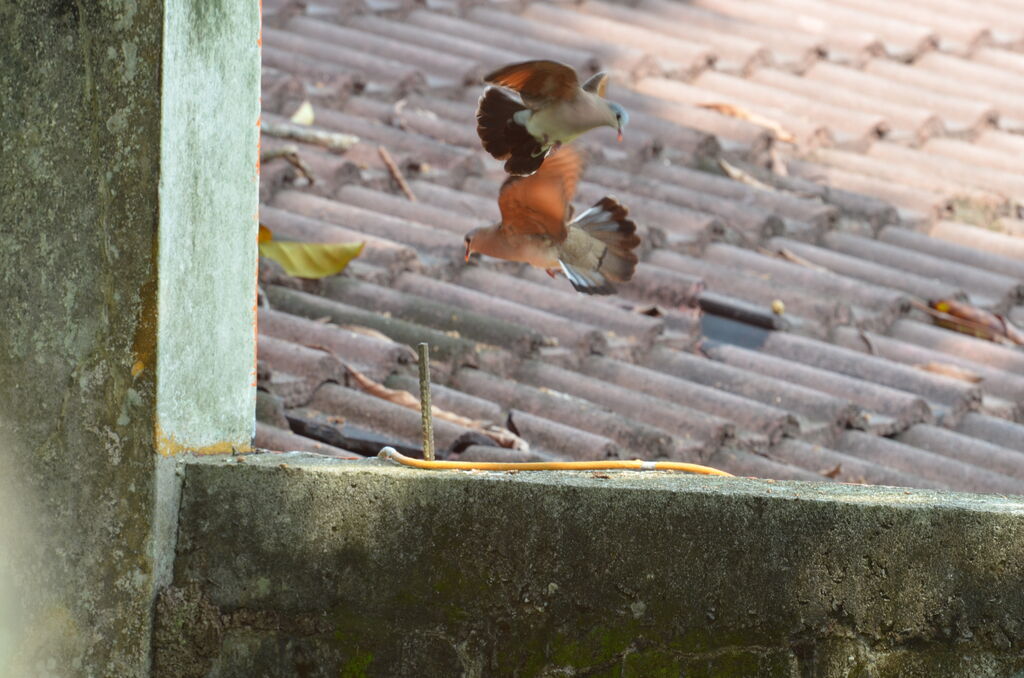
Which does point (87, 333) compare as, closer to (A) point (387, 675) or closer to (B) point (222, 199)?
(B) point (222, 199)

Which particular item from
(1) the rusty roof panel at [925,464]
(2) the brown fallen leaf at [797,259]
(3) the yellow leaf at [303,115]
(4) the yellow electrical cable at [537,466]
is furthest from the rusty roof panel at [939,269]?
(4) the yellow electrical cable at [537,466]

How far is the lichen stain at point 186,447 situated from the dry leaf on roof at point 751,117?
3185 millimetres

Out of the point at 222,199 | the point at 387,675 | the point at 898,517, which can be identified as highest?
the point at 222,199

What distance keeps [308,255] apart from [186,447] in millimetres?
1621

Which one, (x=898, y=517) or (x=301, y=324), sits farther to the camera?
(x=301, y=324)

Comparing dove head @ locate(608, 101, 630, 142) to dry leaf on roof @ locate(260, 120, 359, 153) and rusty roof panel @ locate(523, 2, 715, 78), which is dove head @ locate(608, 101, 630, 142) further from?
rusty roof panel @ locate(523, 2, 715, 78)

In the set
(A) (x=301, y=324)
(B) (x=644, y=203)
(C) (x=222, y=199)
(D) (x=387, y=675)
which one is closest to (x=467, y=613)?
(D) (x=387, y=675)

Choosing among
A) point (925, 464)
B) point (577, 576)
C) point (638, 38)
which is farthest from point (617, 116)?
point (638, 38)

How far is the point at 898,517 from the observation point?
233 cm

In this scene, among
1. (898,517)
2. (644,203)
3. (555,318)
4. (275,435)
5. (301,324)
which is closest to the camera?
(898,517)

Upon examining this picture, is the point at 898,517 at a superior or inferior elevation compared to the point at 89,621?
superior

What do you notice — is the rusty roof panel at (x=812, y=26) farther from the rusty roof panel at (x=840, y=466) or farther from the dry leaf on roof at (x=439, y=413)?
the dry leaf on roof at (x=439, y=413)

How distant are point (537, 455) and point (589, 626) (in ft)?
3.00

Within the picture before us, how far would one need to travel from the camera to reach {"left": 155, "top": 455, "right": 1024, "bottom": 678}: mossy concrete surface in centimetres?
235
